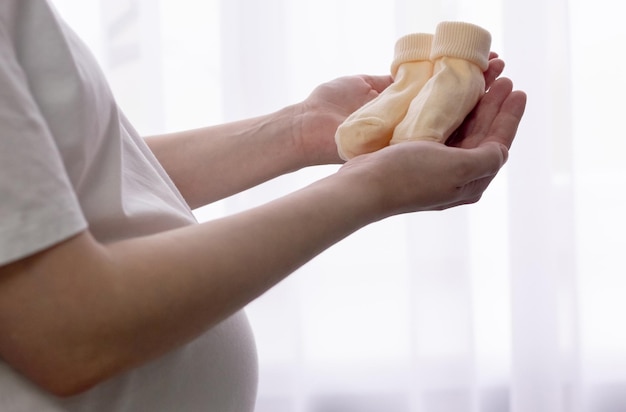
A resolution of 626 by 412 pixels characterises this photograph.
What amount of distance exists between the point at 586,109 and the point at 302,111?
869 millimetres

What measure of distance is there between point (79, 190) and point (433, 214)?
1090 millimetres

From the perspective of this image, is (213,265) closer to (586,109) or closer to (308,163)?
(308,163)

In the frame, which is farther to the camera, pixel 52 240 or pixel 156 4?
pixel 156 4

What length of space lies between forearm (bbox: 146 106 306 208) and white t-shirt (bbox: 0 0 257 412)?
173 mm

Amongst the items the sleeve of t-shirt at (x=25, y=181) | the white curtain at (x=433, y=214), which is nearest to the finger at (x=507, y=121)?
the sleeve of t-shirt at (x=25, y=181)

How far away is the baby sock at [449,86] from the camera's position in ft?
2.54

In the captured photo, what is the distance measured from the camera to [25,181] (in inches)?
16.7

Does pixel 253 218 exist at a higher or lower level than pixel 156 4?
lower

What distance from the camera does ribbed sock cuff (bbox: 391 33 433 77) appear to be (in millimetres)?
905

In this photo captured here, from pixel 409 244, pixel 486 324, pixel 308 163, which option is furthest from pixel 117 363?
pixel 486 324

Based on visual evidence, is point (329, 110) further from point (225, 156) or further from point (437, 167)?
point (437, 167)

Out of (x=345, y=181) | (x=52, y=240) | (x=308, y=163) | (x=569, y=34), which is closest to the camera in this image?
(x=52, y=240)

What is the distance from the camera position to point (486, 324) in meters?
1.59

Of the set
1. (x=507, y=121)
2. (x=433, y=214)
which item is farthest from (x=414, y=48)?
(x=433, y=214)
